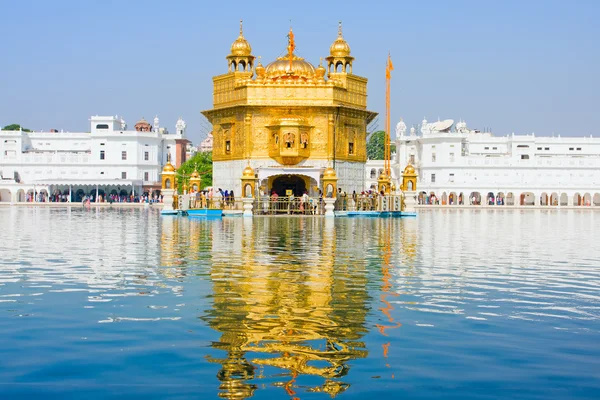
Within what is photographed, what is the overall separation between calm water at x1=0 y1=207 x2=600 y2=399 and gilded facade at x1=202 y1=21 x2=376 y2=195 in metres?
28.4

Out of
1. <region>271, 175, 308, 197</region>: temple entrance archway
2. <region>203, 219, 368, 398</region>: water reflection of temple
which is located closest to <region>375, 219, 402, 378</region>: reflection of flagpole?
<region>203, 219, 368, 398</region>: water reflection of temple

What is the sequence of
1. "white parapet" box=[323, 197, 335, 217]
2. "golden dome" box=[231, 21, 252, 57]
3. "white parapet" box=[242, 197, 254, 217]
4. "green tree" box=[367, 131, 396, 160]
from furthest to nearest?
"green tree" box=[367, 131, 396, 160]
"golden dome" box=[231, 21, 252, 57]
"white parapet" box=[323, 197, 335, 217]
"white parapet" box=[242, 197, 254, 217]

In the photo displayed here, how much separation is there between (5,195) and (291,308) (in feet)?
274

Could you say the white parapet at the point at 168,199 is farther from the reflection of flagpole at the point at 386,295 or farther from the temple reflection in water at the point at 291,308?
the reflection of flagpole at the point at 386,295

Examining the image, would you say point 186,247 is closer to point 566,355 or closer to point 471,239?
point 471,239

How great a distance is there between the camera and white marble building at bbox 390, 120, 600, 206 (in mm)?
89125

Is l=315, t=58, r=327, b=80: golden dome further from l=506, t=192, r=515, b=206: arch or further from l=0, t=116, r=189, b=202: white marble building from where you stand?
l=506, t=192, r=515, b=206: arch

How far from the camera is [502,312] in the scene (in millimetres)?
9531

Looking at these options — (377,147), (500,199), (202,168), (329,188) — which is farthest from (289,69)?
(377,147)

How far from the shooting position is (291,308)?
9.52m

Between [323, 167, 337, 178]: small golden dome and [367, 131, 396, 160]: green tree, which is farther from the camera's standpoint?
[367, 131, 396, 160]: green tree

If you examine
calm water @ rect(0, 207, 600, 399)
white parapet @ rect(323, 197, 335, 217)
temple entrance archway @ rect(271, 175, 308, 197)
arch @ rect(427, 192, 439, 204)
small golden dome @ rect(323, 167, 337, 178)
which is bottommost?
calm water @ rect(0, 207, 600, 399)

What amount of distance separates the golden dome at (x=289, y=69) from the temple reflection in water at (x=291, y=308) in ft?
93.5

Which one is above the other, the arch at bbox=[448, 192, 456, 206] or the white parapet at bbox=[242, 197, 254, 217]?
the arch at bbox=[448, 192, 456, 206]
